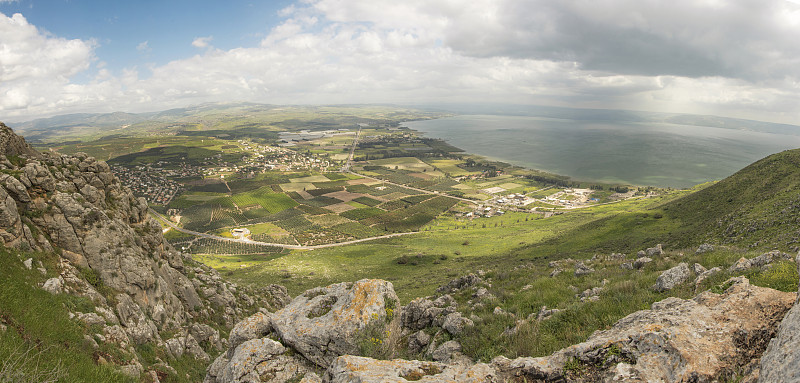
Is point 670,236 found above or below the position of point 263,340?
below

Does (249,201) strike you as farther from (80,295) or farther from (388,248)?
(80,295)

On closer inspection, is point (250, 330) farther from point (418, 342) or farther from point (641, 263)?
point (641, 263)

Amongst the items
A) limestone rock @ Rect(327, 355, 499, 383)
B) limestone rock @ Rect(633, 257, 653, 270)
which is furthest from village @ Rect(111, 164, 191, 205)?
limestone rock @ Rect(633, 257, 653, 270)

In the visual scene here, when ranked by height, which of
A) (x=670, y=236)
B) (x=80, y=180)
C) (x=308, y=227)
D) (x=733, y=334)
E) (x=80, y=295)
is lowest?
(x=308, y=227)

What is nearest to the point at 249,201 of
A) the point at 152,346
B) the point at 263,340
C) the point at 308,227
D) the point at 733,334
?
the point at 308,227

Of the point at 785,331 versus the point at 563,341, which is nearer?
the point at 785,331

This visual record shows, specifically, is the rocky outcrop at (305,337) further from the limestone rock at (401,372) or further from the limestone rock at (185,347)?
the limestone rock at (185,347)

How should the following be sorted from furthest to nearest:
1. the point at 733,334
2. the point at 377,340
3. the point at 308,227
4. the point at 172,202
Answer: the point at 172,202 → the point at 308,227 → the point at 377,340 → the point at 733,334

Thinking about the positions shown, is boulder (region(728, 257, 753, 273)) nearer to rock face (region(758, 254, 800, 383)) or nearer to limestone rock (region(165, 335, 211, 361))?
rock face (region(758, 254, 800, 383))
